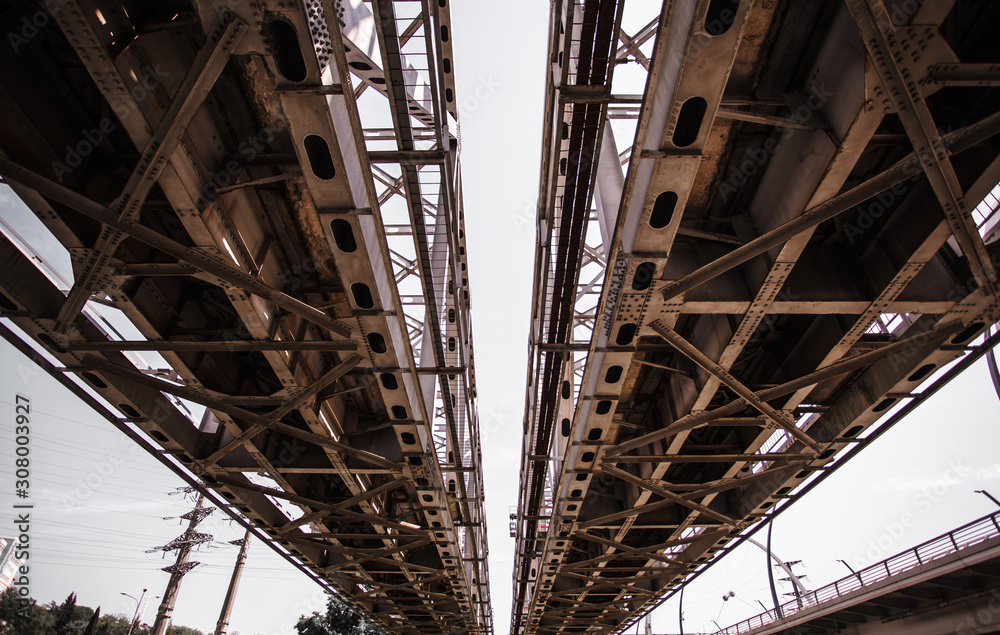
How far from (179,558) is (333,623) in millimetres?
15358

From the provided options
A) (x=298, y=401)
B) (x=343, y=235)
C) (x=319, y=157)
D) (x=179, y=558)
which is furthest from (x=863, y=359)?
(x=179, y=558)

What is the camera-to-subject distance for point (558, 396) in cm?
1209

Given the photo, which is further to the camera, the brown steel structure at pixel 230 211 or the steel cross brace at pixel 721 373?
the steel cross brace at pixel 721 373

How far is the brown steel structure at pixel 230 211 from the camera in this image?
20.2 feet

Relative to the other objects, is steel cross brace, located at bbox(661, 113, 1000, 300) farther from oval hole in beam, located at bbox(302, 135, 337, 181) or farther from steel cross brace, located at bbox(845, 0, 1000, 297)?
oval hole in beam, located at bbox(302, 135, 337, 181)

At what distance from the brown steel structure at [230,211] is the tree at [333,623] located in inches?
1509

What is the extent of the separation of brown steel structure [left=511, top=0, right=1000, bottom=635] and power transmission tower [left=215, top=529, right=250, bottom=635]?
27.7m

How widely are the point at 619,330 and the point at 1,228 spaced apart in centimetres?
978

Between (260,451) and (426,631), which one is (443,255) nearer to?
(260,451)

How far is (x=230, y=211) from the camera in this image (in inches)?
338

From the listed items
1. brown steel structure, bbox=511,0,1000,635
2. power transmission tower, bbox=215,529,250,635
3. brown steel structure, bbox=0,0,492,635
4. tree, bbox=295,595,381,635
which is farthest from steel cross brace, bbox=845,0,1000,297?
tree, bbox=295,595,381,635

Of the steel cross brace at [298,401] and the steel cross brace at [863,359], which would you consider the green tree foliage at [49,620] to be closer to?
the steel cross brace at [298,401]

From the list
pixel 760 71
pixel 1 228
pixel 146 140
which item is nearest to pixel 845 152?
pixel 760 71

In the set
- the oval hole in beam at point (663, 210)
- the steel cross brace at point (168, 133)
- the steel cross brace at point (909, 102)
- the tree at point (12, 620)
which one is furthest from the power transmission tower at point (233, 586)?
the steel cross brace at point (909, 102)
